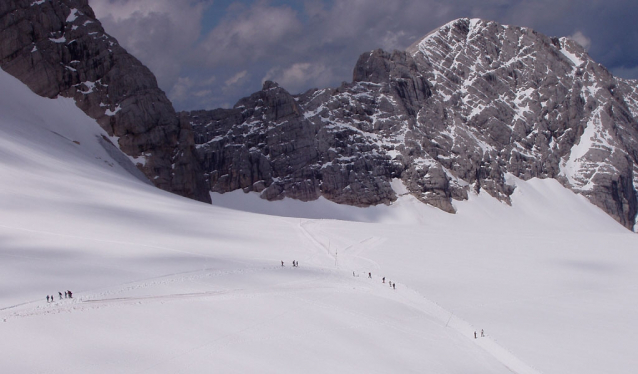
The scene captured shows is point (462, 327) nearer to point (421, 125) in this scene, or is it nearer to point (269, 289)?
point (269, 289)

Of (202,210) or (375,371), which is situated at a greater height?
(202,210)

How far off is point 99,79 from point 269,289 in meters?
84.9

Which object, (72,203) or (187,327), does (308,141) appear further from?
(187,327)

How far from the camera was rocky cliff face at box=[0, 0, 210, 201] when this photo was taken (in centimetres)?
9450

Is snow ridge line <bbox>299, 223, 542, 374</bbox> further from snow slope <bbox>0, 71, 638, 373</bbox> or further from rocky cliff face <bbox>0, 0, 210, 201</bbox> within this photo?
rocky cliff face <bbox>0, 0, 210, 201</bbox>

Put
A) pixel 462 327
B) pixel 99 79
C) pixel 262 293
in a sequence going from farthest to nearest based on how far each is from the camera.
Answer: pixel 99 79 < pixel 462 327 < pixel 262 293

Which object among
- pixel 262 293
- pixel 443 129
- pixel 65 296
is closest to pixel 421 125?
pixel 443 129

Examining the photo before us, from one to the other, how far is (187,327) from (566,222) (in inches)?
4942

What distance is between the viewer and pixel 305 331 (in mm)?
24953

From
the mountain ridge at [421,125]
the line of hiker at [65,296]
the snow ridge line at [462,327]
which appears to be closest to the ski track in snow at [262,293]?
the snow ridge line at [462,327]

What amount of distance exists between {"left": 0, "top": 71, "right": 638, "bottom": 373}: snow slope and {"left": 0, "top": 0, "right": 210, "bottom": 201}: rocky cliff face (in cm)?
2739

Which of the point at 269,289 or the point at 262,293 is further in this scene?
the point at 269,289

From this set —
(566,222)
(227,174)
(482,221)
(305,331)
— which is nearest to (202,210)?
(305,331)

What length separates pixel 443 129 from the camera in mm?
145375
